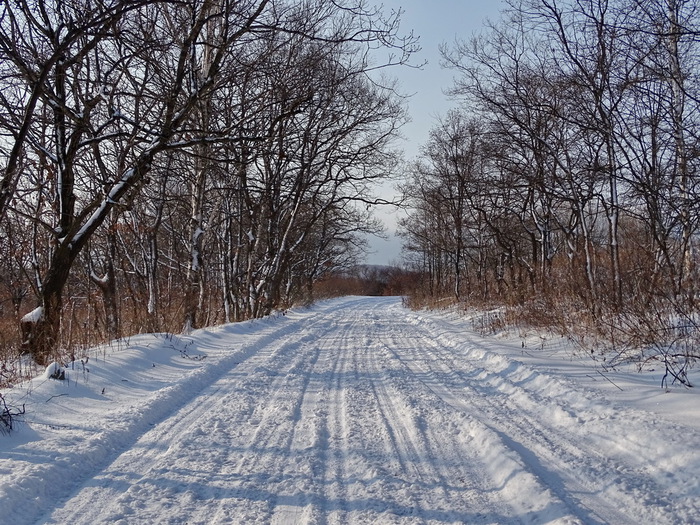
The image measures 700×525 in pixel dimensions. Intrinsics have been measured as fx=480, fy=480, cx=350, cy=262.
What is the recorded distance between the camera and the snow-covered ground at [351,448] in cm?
331

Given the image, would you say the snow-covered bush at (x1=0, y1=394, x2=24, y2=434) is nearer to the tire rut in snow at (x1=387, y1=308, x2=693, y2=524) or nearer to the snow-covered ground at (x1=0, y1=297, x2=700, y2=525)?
the snow-covered ground at (x1=0, y1=297, x2=700, y2=525)

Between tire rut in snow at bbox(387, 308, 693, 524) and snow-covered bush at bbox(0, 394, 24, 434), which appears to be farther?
snow-covered bush at bbox(0, 394, 24, 434)

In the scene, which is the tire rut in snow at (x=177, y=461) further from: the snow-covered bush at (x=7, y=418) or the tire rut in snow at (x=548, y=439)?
the tire rut in snow at (x=548, y=439)

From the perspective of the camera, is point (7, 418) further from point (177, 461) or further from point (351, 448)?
point (351, 448)

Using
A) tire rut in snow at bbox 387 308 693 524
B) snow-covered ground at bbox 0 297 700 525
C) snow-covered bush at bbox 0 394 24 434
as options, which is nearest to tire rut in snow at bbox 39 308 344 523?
snow-covered ground at bbox 0 297 700 525

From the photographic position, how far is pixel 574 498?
11.3 feet

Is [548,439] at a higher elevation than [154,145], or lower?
lower

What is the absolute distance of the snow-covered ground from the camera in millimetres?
3309

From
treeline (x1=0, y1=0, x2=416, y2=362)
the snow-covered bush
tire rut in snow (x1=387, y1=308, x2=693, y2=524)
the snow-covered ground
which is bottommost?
tire rut in snow (x1=387, y1=308, x2=693, y2=524)

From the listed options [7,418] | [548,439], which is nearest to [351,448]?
[548,439]

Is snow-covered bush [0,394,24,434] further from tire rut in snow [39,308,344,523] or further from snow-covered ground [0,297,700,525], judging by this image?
tire rut in snow [39,308,344,523]

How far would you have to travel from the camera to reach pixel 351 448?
4473 millimetres

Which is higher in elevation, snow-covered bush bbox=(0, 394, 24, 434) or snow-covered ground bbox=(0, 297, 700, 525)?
snow-covered bush bbox=(0, 394, 24, 434)

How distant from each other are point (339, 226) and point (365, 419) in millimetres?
21107
